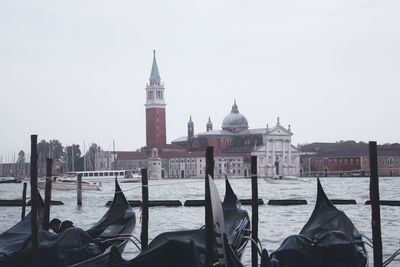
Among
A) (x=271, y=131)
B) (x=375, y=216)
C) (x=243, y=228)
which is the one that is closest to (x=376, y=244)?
(x=375, y=216)

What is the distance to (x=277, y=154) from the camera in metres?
82.8

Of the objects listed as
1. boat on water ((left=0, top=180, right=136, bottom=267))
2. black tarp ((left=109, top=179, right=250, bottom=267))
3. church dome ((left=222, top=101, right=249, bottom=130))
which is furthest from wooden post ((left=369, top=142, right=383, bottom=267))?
church dome ((left=222, top=101, right=249, bottom=130))

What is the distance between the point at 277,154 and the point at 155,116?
1513 centimetres

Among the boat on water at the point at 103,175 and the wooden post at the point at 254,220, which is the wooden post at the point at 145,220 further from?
the boat on water at the point at 103,175

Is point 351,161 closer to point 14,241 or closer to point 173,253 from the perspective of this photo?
point 14,241

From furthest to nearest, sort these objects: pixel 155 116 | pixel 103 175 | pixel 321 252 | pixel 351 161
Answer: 1. pixel 155 116
2. pixel 351 161
3. pixel 103 175
4. pixel 321 252

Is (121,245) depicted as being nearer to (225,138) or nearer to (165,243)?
(165,243)

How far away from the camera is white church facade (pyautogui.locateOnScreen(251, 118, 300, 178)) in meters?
81.6

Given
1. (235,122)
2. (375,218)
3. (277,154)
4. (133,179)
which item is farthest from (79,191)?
(235,122)

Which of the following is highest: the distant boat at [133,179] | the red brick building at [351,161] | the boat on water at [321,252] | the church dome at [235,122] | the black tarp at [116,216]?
the church dome at [235,122]

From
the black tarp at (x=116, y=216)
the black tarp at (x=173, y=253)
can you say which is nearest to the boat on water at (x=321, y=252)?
the black tarp at (x=173, y=253)

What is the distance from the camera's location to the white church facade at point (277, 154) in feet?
268

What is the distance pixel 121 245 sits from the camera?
1029cm

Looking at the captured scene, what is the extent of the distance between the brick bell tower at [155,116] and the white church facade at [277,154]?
11.4 metres
